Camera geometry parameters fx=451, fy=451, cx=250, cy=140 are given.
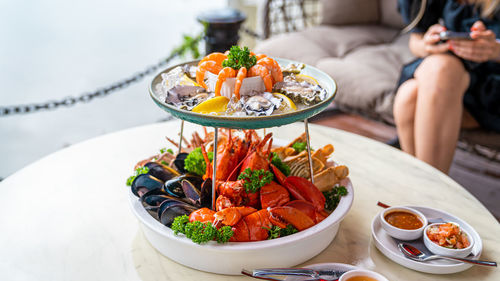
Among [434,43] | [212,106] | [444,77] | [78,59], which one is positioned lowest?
[78,59]

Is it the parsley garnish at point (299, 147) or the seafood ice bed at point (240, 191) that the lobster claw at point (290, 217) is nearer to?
the seafood ice bed at point (240, 191)

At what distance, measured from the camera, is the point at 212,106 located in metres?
1.14

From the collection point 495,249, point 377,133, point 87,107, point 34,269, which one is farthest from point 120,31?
point 495,249

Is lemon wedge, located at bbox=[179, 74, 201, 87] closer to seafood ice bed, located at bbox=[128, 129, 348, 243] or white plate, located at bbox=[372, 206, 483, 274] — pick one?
seafood ice bed, located at bbox=[128, 129, 348, 243]

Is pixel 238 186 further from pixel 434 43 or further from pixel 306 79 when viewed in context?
pixel 434 43

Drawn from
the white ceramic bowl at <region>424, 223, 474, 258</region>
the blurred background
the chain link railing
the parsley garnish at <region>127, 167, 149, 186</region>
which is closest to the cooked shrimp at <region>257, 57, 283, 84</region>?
the parsley garnish at <region>127, 167, 149, 186</region>

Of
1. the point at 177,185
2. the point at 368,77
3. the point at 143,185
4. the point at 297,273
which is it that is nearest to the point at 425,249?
the point at 297,273

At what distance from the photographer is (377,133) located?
3.35 metres

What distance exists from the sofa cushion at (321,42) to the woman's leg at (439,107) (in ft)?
3.26

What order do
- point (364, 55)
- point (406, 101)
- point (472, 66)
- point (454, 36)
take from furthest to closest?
point (364, 55) < point (406, 101) < point (472, 66) < point (454, 36)

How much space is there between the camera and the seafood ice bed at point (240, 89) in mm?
1135

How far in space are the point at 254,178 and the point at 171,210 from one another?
9.8 inches

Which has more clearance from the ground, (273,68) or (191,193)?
(273,68)

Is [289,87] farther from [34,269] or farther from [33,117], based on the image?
[33,117]
